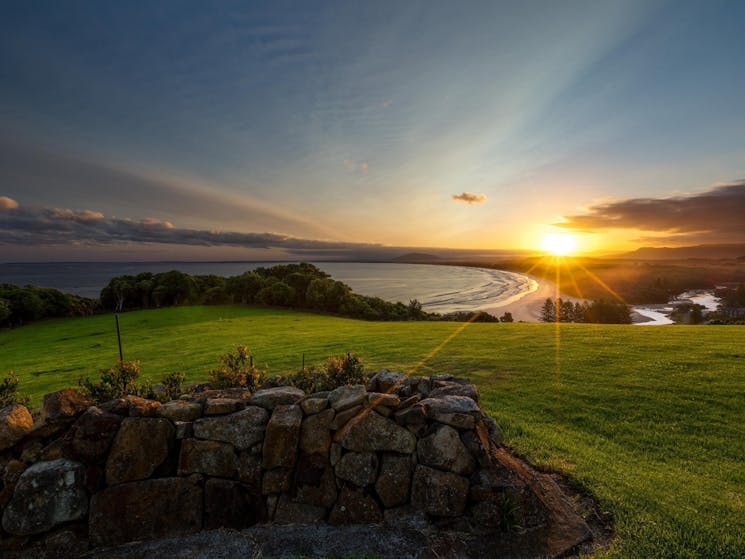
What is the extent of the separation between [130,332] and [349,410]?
42.0 meters

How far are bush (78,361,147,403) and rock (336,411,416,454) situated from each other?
463cm

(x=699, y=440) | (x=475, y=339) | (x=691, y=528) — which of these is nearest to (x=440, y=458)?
(x=691, y=528)

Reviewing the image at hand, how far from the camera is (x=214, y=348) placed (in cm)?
2389

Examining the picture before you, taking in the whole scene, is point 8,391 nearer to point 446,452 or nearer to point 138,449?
point 138,449

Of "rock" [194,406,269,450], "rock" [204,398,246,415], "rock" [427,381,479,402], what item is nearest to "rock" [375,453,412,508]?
"rock" [427,381,479,402]

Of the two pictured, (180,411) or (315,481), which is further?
(180,411)

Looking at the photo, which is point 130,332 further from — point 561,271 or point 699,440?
point 561,271

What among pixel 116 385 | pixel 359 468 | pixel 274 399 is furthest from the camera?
pixel 116 385

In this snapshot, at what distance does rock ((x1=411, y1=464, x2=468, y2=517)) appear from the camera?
4.96 meters

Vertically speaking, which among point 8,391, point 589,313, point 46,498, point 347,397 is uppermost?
point 347,397

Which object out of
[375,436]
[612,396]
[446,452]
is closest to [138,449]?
[375,436]

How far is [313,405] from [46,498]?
13.2 ft

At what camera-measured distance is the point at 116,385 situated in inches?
263

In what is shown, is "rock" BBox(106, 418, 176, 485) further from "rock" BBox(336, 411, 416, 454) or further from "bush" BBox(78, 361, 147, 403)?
"rock" BBox(336, 411, 416, 454)
